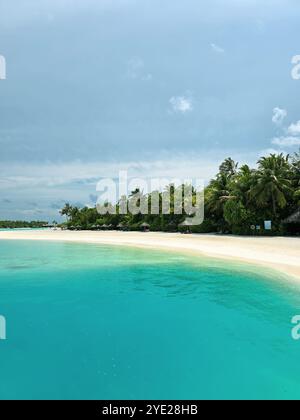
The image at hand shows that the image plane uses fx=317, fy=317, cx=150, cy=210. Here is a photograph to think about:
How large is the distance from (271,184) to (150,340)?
25.4 metres

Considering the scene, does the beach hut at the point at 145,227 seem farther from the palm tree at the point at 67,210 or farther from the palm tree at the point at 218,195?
the palm tree at the point at 67,210

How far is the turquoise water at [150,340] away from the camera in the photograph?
4.17 metres

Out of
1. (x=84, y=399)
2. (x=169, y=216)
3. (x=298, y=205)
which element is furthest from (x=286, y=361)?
(x=169, y=216)

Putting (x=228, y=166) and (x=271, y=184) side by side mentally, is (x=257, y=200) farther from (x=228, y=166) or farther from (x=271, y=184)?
(x=228, y=166)

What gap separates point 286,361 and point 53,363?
3.56 m

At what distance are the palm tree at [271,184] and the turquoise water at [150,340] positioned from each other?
19.3m

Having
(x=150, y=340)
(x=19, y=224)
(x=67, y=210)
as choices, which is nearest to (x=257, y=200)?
(x=150, y=340)

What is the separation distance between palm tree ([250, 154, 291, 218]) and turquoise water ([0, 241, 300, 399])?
19.3 meters

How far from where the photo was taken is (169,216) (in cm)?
4262

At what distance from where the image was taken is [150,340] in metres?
5.69

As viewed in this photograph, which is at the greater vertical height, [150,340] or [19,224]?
[150,340]

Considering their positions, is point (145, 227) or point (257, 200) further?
point (145, 227)

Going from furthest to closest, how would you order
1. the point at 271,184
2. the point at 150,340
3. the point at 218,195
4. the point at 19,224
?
the point at 19,224
the point at 218,195
the point at 271,184
the point at 150,340

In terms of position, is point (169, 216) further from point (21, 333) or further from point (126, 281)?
point (21, 333)
